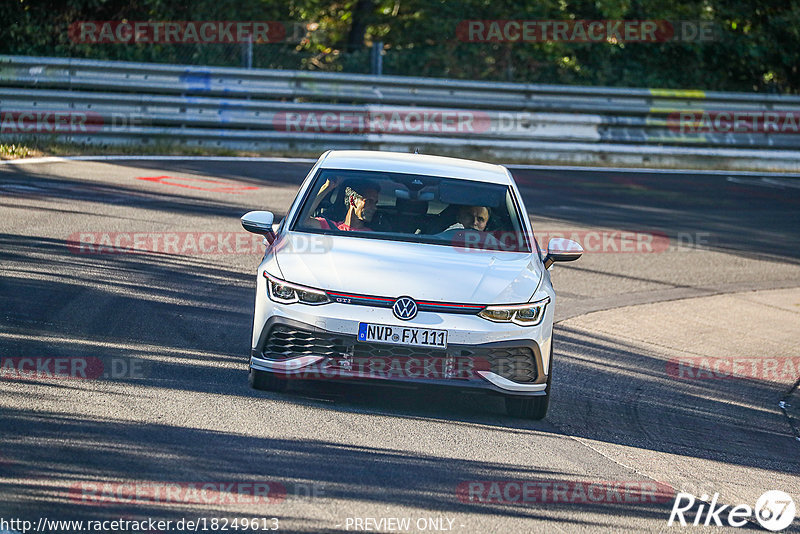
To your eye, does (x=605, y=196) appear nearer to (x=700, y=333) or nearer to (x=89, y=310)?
(x=700, y=333)

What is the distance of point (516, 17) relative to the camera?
973 inches

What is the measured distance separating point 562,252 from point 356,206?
149 centimetres

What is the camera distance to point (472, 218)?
7730 mm

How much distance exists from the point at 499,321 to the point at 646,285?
5991mm

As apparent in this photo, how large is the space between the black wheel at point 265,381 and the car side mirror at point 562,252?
203cm

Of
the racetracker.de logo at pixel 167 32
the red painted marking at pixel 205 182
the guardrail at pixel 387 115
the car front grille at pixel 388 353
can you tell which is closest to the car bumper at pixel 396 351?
the car front grille at pixel 388 353

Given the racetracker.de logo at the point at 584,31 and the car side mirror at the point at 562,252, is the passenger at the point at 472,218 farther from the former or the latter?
the racetracker.de logo at the point at 584,31

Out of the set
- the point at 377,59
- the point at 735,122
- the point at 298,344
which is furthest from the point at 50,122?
the point at 735,122

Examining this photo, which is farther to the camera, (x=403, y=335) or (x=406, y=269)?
(x=406, y=269)

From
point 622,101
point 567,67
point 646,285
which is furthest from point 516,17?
point 646,285

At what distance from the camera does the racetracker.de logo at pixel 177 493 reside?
4945mm

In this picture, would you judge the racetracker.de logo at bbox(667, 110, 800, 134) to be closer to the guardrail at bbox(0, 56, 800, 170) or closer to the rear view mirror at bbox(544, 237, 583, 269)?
the guardrail at bbox(0, 56, 800, 170)

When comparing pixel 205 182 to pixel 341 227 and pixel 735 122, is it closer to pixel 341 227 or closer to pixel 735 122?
pixel 341 227

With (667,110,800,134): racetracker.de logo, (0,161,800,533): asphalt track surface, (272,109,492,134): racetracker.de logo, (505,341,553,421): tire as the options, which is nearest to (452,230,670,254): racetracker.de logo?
(0,161,800,533): asphalt track surface
